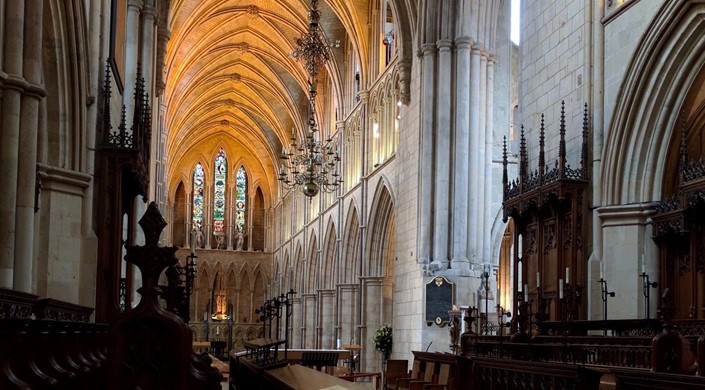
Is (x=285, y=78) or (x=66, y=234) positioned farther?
(x=285, y=78)

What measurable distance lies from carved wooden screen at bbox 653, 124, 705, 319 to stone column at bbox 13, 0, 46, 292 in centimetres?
739

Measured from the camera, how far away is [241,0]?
32.9 metres

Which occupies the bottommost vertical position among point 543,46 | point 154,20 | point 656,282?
point 656,282

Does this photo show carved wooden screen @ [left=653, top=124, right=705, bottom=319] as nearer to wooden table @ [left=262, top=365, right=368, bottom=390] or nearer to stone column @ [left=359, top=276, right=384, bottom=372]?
wooden table @ [left=262, top=365, right=368, bottom=390]

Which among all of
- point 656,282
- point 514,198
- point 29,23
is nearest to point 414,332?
point 514,198

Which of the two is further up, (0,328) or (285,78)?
(285,78)

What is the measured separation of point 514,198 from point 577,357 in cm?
497

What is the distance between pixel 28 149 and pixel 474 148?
13.3 meters

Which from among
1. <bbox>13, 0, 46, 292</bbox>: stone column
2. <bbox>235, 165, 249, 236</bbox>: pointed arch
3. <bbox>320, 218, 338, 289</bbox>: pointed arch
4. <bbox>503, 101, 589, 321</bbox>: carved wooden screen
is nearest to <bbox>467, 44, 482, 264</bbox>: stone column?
<bbox>503, 101, 589, 321</bbox>: carved wooden screen

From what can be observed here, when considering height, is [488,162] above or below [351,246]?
above

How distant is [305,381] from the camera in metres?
6.18

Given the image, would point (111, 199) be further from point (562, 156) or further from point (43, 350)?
point (43, 350)

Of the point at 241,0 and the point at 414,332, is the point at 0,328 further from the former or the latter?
the point at 241,0

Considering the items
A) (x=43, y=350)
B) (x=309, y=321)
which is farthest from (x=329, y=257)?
(x=43, y=350)
